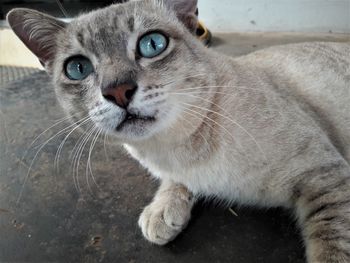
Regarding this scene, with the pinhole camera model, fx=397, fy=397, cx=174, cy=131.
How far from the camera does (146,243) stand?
182 cm

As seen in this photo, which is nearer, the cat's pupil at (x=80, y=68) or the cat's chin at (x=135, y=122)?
the cat's chin at (x=135, y=122)

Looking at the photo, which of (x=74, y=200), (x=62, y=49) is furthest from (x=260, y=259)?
(x=62, y=49)

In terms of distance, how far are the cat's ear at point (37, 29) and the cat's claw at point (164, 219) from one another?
36.5 inches

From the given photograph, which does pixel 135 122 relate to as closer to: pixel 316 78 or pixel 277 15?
pixel 316 78

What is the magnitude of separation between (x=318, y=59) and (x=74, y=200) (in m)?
1.73

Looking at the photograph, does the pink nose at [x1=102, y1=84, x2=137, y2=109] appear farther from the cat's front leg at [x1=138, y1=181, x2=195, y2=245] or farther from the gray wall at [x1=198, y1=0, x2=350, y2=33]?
the gray wall at [x1=198, y1=0, x2=350, y2=33]

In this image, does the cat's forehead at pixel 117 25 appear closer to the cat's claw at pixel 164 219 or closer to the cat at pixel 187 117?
the cat at pixel 187 117

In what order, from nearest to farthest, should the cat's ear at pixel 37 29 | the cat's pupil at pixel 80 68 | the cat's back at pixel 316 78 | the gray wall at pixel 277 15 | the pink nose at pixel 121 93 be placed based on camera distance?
the pink nose at pixel 121 93, the cat's pupil at pixel 80 68, the cat's ear at pixel 37 29, the cat's back at pixel 316 78, the gray wall at pixel 277 15

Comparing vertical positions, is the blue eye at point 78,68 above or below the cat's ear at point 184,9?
below

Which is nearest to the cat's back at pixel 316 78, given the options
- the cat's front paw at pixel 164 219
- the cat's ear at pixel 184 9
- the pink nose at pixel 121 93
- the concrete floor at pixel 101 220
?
the cat's ear at pixel 184 9

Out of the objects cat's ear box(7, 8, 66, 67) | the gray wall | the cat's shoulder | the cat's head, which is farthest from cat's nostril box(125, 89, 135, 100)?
the gray wall

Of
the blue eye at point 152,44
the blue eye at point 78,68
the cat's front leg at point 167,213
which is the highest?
the blue eye at point 152,44

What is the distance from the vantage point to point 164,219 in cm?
184

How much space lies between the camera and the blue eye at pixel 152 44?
165 centimetres
